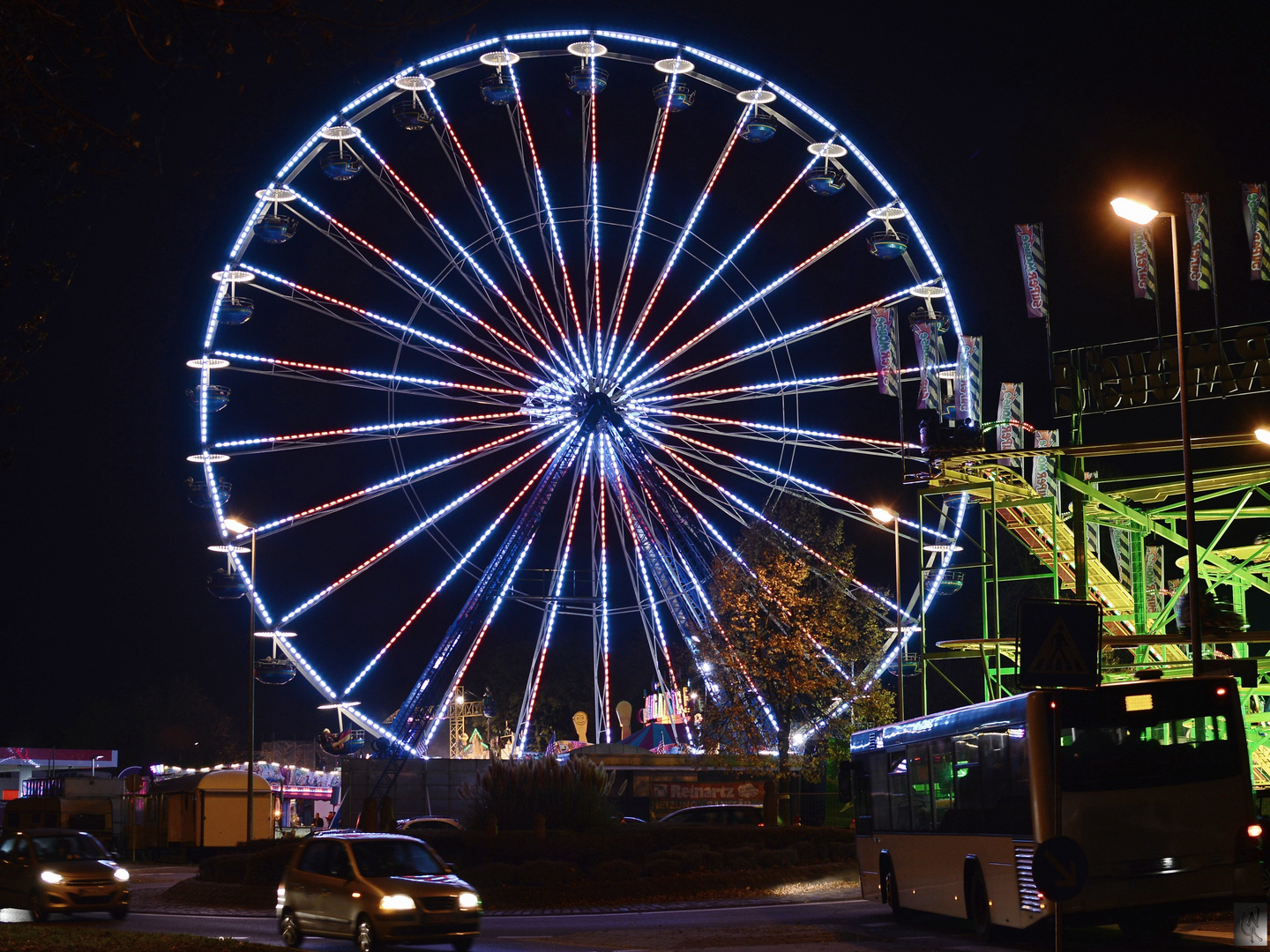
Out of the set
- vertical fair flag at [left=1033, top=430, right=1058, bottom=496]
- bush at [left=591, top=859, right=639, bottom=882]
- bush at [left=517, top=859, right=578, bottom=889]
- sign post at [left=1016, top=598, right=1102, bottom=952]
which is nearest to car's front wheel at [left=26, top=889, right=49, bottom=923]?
bush at [left=517, top=859, right=578, bottom=889]

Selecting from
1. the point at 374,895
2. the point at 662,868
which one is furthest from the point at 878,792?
the point at 374,895

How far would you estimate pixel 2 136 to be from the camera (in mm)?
9891

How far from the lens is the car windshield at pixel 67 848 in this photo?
22156 mm

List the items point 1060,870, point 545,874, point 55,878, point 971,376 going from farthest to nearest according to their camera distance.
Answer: point 971,376 < point 545,874 < point 55,878 < point 1060,870

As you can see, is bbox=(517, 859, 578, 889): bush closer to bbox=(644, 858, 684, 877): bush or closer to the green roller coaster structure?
bbox=(644, 858, 684, 877): bush

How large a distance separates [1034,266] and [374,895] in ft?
73.8

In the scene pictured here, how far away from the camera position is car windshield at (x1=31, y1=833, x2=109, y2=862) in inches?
872

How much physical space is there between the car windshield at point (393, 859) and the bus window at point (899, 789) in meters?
6.09

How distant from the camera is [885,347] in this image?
34.2 m

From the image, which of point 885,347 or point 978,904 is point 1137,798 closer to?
point 978,904

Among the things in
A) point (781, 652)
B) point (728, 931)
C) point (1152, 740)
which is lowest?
point (728, 931)

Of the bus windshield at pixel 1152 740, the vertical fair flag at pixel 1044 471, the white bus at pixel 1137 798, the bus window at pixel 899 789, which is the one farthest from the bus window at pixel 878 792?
the vertical fair flag at pixel 1044 471

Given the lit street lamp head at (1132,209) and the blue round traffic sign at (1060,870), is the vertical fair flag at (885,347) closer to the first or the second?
the lit street lamp head at (1132,209)

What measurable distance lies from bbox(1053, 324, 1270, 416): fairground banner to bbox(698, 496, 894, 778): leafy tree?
37.2ft
